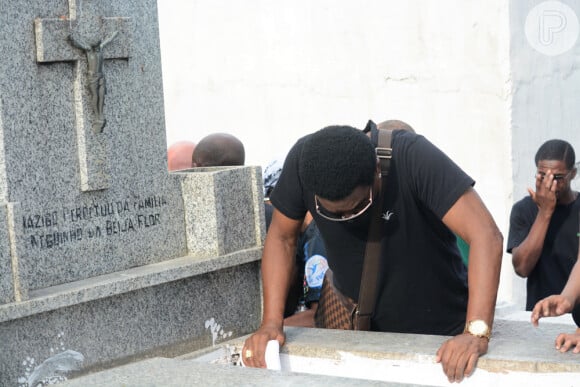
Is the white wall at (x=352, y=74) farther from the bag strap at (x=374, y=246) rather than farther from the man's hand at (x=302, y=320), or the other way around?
the bag strap at (x=374, y=246)

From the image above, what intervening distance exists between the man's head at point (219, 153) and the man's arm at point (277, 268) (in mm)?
1407

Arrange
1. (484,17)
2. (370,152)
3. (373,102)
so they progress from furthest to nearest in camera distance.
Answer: (373,102)
(484,17)
(370,152)

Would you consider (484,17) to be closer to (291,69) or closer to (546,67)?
(546,67)

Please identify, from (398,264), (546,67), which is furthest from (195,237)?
(546,67)

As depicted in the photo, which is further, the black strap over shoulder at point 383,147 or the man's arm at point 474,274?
the black strap over shoulder at point 383,147

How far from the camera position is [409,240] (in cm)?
361

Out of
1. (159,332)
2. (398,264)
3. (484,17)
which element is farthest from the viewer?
(484,17)

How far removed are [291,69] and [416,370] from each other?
577 centimetres

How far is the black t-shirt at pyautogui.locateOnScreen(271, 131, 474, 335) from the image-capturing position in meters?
3.50

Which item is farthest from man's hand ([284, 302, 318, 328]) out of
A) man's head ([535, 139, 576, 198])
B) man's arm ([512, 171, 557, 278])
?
man's head ([535, 139, 576, 198])

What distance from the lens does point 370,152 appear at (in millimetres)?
3316

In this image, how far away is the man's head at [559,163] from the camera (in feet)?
17.6

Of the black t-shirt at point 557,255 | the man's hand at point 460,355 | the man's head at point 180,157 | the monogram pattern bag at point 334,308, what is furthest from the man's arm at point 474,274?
the man's head at point 180,157

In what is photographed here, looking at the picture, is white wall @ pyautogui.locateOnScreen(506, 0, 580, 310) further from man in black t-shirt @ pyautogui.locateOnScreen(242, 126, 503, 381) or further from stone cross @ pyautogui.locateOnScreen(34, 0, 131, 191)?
stone cross @ pyautogui.locateOnScreen(34, 0, 131, 191)
